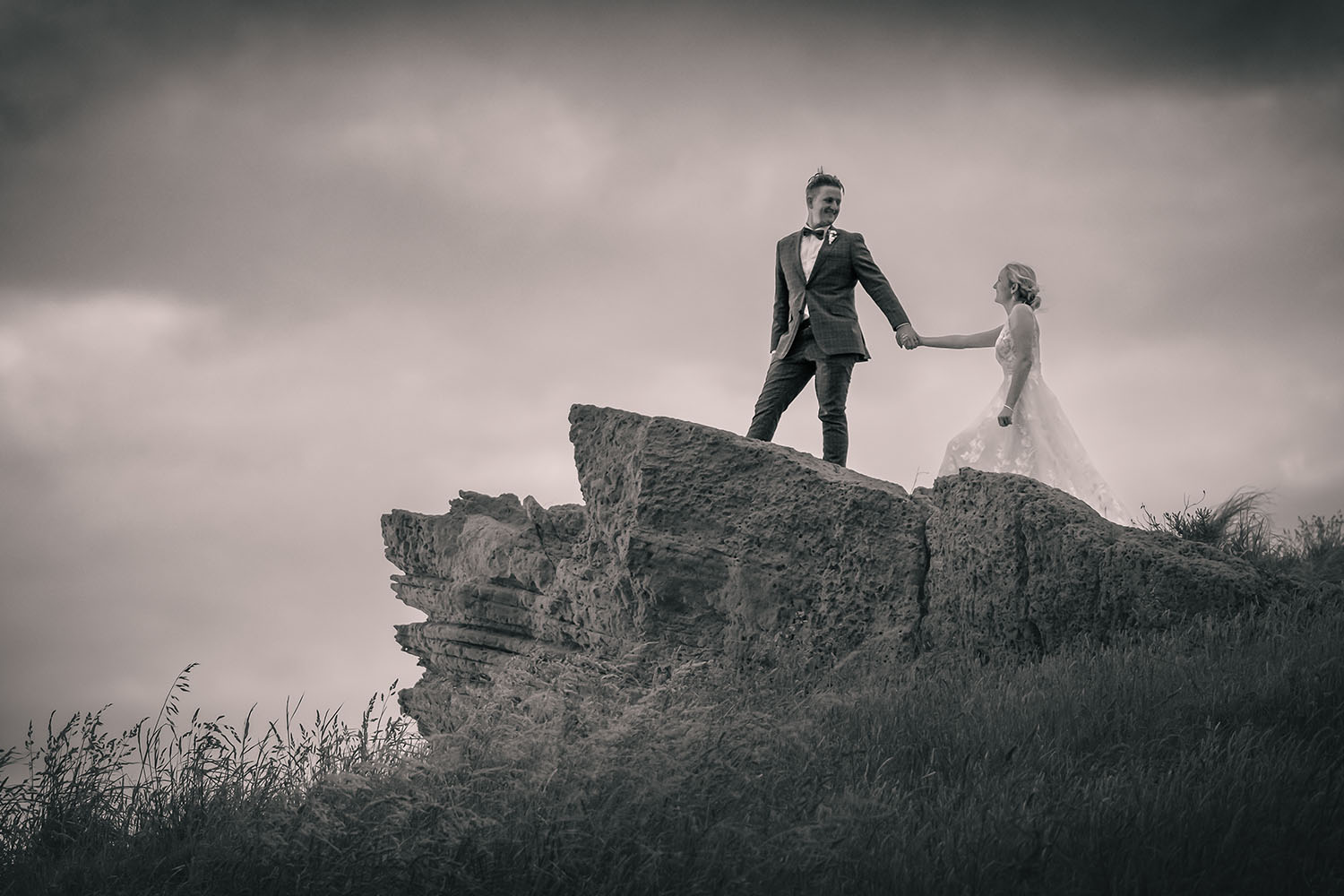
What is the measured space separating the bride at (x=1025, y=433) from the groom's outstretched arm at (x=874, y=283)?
38cm

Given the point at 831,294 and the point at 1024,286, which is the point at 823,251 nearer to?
the point at 831,294

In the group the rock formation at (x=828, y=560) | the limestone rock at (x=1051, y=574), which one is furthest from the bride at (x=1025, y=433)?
the limestone rock at (x=1051, y=574)

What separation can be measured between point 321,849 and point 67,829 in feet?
7.32

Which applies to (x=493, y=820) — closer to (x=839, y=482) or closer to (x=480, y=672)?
(x=839, y=482)

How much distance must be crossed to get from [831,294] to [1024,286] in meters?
2.23

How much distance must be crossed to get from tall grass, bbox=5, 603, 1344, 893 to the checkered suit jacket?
400cm

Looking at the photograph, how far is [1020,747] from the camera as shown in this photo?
587cm

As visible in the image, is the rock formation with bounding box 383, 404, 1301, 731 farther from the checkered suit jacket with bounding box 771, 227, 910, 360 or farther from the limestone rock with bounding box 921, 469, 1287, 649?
the checkered suit jacket with bounding box 771, 227, 910, 360

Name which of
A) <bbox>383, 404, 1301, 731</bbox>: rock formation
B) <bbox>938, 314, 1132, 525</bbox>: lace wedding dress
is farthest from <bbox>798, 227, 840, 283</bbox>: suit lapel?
<bbox>383, 404, 1301, 731</bbox>: rock formation

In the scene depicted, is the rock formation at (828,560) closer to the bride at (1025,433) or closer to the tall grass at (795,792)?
the tall grass at (795,792)

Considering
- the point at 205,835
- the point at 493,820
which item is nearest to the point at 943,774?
the point at 493,820

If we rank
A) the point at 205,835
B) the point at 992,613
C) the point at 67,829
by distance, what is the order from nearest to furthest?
the point at 205,835, the point at 67,829, the point at 992,613

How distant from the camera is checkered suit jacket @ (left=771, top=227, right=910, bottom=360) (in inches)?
410

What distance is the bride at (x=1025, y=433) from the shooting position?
1082 cm
